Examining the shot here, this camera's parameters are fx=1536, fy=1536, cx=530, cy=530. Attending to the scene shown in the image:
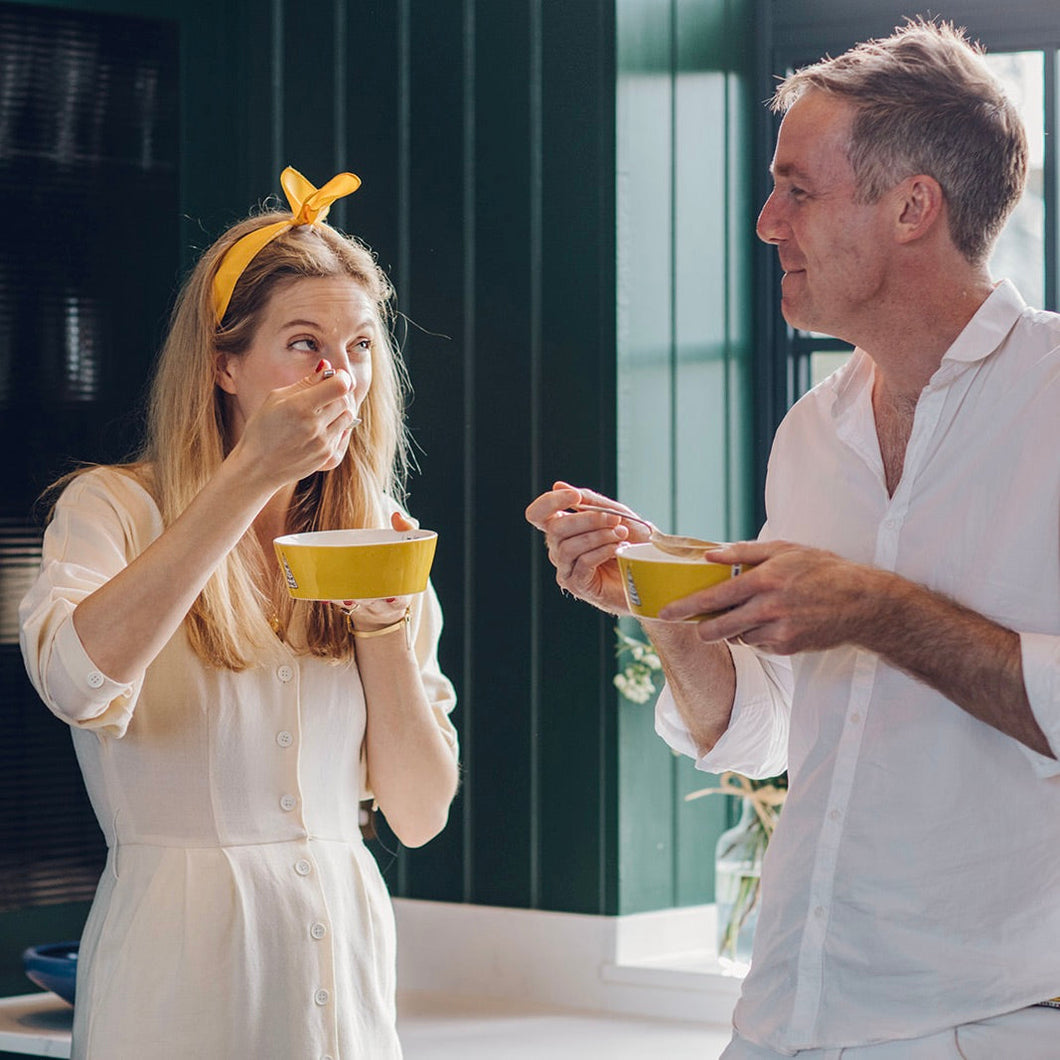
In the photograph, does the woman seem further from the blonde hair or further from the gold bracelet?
the blonde hair

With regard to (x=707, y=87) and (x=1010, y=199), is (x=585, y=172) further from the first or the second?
(x=1010, y=199)

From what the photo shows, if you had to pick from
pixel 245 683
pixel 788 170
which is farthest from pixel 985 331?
pixel 245 683

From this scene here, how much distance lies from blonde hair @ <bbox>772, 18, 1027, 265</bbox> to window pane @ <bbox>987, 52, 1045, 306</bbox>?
1.34 meters

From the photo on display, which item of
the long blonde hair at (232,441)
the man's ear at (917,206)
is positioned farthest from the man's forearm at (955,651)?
the long blonde hair at (232,441)

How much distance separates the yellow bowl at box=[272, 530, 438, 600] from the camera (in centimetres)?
141

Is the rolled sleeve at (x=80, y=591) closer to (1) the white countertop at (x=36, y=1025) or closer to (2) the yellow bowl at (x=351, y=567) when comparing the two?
(2) the yellow bowl at (x=351, y=567)

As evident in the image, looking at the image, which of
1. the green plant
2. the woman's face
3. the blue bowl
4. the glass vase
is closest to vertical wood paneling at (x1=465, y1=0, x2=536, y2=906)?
the green plant

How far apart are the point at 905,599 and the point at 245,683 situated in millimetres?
713

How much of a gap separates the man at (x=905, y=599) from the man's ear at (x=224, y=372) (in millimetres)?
422

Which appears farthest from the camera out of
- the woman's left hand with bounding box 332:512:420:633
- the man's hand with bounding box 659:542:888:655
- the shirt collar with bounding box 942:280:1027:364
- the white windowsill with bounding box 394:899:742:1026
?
the white windowsill with bounding box 394:899:742:1026

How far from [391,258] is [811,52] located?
34.0 inches

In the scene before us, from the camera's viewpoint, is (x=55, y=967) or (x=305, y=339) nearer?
(x=305, y=339)

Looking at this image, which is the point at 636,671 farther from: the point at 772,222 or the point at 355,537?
the point at 772,222

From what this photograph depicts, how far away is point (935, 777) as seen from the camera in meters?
1.35
